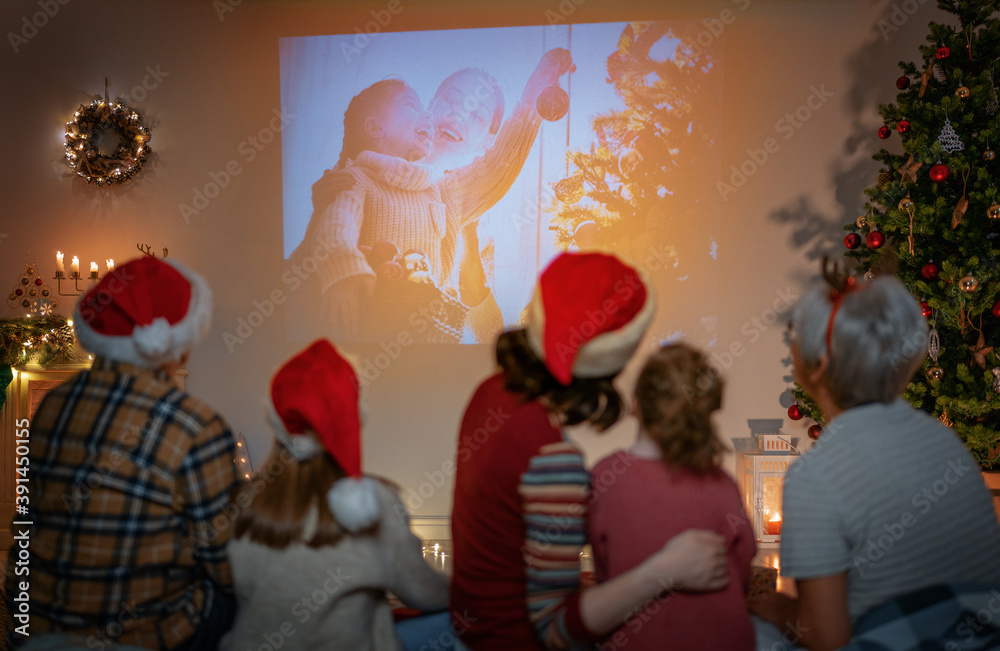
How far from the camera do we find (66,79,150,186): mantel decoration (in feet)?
13.2

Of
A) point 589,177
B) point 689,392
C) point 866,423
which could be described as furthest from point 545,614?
point 589,177

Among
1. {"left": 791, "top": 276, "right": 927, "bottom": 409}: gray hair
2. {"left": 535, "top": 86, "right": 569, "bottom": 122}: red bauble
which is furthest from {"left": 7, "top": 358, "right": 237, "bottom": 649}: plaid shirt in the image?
{"left": 535, "top": 86, "right": 569, "bottom": 122}: red bauble

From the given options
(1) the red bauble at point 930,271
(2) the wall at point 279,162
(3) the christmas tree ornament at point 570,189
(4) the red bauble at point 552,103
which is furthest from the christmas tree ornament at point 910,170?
(4) the red bauble at point 552,103

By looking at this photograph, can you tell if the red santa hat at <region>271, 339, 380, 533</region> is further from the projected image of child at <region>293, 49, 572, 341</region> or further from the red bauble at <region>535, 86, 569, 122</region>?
the red bauble at <region>535, 86, 569, 122</region>

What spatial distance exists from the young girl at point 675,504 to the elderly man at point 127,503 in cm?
74

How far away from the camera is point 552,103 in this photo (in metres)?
3.81

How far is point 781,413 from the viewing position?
3822 millimetres

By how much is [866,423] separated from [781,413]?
2.80m

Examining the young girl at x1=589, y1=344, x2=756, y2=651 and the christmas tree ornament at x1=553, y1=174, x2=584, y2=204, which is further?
the christmas tree ornament at x1=553, y1=174, x2=584, y2=204

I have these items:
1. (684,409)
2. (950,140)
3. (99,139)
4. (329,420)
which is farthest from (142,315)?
(99,139)

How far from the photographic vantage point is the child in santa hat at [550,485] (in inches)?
44.0

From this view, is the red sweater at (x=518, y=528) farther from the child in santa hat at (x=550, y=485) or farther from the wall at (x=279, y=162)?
the wall at (x=279, y=162)

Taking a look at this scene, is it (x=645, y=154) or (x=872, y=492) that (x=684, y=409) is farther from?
(x=645, y=154)

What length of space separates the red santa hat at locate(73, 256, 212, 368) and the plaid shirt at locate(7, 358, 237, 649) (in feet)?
0.21
